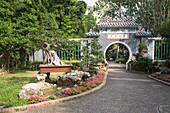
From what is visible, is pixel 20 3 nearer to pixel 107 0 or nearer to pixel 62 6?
pixel 62 6

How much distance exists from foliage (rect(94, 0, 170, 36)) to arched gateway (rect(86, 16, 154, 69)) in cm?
407

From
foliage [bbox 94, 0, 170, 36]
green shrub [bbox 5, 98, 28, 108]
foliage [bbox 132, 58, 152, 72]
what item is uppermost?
foliage [bbox 94, 0, 170, 36]

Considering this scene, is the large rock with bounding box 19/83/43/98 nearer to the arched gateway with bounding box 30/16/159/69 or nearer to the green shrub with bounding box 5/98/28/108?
the green shrub with bounding box 5/98/28/108

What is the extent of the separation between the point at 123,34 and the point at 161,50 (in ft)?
11.3

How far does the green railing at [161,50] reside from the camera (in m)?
12.2

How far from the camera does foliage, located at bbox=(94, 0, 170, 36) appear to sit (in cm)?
1670

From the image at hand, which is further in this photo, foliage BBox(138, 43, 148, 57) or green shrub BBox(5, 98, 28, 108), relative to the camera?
foliage BBox(138, 43, 148, 57)

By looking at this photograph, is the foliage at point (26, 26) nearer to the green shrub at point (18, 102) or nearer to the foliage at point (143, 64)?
the green shrub at point (18, 102)

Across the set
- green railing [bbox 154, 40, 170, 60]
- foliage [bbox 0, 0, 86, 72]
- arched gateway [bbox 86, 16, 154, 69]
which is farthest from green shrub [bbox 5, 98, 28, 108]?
green railing [bbox 154, 40, 170, 60]

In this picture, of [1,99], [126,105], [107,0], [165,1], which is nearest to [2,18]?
[1,99]

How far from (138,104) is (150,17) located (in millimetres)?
16338

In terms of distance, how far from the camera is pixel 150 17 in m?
17.9

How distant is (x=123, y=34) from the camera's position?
489 inches

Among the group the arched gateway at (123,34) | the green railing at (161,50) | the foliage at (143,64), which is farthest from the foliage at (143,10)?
the foliage at (143,64)
